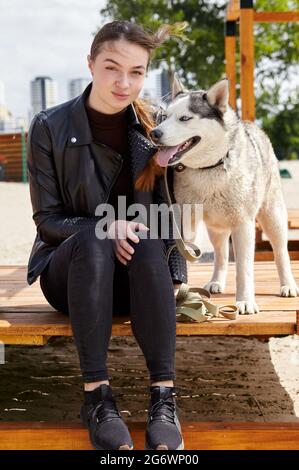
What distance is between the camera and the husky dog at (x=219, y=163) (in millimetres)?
2510

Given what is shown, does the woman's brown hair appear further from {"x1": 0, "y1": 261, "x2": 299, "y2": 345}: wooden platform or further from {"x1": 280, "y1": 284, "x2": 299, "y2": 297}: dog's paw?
{"x1": 280, "y1": 284, "x2": 299, "y2": 297}: dog's paw

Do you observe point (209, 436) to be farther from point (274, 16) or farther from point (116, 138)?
point (274, 16)

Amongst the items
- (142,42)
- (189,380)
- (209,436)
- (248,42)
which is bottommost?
(189,380)

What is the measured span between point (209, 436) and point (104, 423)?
43 cm

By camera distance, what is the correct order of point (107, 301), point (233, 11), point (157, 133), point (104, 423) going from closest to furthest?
point (104, 423) < point (107, 301) < point (157, 133) < point (233, 11)

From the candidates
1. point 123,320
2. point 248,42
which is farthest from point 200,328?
point 248,42

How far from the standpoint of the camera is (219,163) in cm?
266

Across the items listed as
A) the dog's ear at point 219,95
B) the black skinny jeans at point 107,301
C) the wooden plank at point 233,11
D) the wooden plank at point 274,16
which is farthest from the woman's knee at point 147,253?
the wooden plank at point 274,16

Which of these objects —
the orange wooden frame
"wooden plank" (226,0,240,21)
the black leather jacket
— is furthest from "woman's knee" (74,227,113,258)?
"wooden plank" (226,0,240,21)

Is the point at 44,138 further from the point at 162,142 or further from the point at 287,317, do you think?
the point at 287,317

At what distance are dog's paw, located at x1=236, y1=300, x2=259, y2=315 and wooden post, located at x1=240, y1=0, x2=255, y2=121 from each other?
10.9 ft

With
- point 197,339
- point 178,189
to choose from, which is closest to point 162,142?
point 178,189

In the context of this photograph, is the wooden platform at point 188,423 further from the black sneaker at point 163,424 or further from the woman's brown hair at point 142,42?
the woman's brown hair at point 142,42

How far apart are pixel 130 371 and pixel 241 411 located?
83 cm
